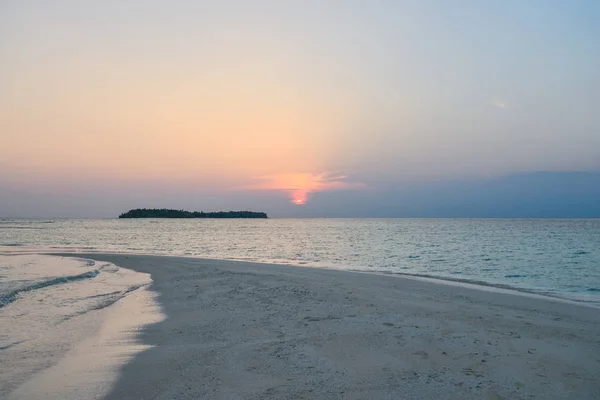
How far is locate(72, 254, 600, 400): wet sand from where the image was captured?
6.92 meters

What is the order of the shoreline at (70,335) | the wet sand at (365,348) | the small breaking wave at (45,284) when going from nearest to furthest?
the wet sand at (365,348)
the shoreline at (70,335)
the small breaking wave at (45,284)

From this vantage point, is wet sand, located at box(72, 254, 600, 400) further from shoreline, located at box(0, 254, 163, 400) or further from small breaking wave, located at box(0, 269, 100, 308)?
small breaking wave, located at box(0, 269, 100, 308)

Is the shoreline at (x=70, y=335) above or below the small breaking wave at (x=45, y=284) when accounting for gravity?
below

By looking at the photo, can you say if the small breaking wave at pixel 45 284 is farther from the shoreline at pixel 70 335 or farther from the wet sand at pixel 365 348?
the wet sand at pixel 365 348

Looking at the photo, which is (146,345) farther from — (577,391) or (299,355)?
(577,391)

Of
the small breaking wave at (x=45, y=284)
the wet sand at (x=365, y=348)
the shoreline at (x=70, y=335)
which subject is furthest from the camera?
the small breaking wave at (x=45, y=284)

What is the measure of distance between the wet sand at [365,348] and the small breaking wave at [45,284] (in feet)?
15.7

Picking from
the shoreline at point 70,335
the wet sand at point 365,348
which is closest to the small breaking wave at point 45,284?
the shoreline at point 70,335

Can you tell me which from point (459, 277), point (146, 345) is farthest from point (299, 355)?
point (459, 277)

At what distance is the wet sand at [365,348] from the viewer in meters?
6.92

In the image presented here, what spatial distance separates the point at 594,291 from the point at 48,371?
20.5m

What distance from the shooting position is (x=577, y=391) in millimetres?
6816

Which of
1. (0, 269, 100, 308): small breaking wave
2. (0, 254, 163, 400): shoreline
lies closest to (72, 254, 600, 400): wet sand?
(0, 254, 163, 400): shoreline

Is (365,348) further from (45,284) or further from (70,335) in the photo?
(45,284)
